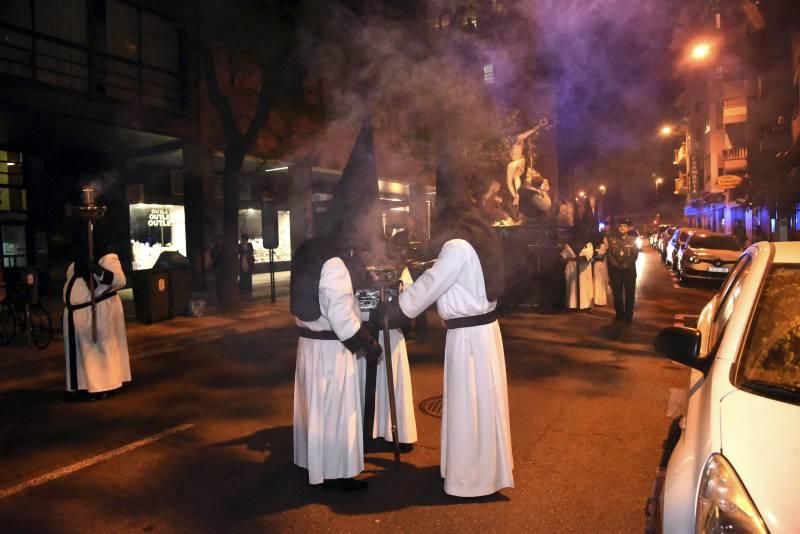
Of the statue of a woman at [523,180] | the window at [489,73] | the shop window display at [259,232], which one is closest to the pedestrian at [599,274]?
the window at [489,73]

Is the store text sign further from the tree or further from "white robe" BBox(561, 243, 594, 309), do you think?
"white robe" BBox(561, 243, 594, 309)

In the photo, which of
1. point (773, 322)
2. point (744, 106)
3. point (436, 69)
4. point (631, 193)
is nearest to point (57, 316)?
point (436, 69)

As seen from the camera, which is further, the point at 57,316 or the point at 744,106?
the point at 744,106

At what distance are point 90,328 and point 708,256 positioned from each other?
1383 cm

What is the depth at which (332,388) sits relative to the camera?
141 inches

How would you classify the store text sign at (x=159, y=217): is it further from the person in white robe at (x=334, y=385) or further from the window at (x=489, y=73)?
the person in white robe at (x=334, y=385)

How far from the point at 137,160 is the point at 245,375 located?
449 inches

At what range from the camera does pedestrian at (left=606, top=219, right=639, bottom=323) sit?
9.36 meters

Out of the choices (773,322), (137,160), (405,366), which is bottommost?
(405,366)

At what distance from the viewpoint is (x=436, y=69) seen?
843 centimetres

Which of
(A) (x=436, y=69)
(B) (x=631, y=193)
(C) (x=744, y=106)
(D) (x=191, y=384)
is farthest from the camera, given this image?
(B) (x=631, y=193)

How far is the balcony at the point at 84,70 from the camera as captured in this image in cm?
1182

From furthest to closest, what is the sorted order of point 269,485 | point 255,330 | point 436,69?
1. point 255,330
2. point 436,69
3. point 269,485

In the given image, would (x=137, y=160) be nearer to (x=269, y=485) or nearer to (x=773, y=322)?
(x=269, y=485)
